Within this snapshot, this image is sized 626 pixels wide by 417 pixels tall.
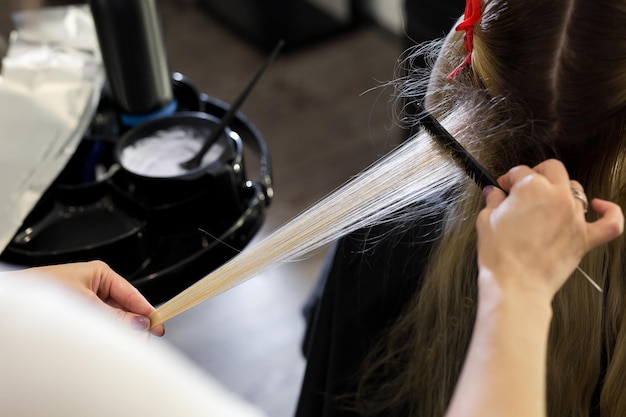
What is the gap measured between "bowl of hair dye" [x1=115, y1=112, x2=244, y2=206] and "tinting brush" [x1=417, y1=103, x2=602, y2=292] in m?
0.33

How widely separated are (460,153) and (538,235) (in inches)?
6.3

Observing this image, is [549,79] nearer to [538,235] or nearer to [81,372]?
[538,235]

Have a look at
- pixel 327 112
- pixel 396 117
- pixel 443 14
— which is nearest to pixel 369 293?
pixel 396 117

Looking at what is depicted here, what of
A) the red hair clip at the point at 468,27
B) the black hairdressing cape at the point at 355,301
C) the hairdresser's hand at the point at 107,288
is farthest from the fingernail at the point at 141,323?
the red hair clip at the point at 468,27

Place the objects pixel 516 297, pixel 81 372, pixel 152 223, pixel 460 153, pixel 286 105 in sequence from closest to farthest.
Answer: pixel 81 372 < pixel 516 297 < pixel 460 153 < pixel 152 223 < pixel 286 105

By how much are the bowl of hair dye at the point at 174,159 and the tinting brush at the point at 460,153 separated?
1.07 ft

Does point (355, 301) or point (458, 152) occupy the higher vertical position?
point (458, 152)

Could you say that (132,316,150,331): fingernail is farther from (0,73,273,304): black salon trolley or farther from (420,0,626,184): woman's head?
(420,0,626,184): woman's head

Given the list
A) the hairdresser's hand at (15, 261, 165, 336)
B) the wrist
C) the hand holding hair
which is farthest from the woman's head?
the hairdresser's hand at (15, 261, 165, 336)

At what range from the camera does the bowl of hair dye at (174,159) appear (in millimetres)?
967

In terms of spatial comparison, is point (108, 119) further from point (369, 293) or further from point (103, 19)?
point (369, 293)

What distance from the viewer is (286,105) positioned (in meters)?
2.80

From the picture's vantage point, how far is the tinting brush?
2.19 ft

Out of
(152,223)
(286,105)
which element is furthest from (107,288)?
(286,105)
